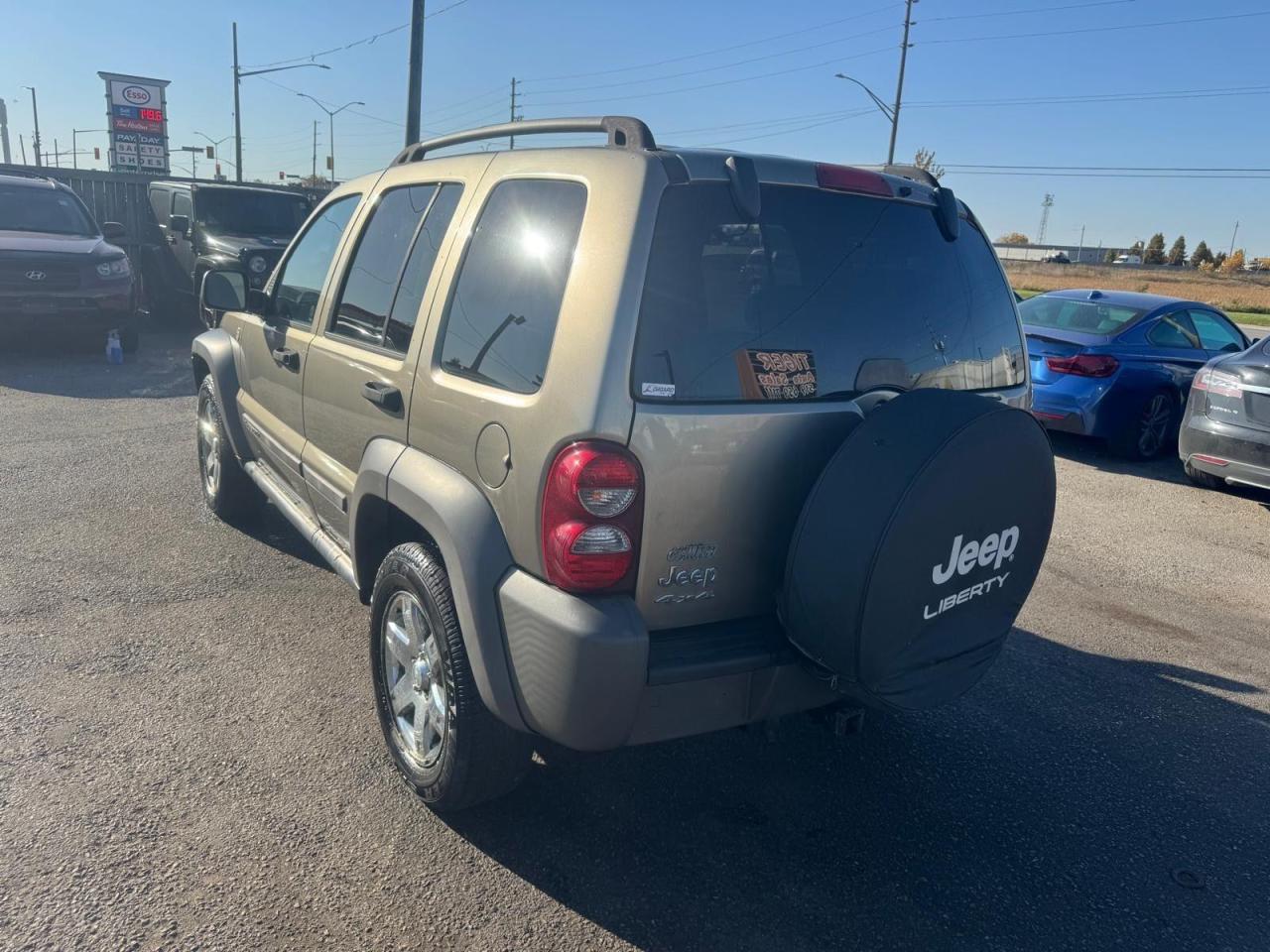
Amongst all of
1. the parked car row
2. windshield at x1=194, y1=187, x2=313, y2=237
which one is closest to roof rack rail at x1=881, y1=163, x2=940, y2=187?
the parked car row

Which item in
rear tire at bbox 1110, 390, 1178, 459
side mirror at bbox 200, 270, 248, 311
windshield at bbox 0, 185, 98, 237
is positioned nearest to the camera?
side mirror at bbox 200, 270, 248, 311

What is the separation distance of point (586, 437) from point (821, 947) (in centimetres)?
148

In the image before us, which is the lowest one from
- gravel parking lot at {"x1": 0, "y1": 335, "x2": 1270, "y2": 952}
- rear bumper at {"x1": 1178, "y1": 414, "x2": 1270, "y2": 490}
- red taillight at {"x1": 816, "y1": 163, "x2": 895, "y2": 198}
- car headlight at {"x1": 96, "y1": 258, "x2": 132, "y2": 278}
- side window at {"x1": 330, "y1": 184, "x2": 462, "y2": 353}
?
gravel parking lot at {"x1": 0, "y1": 335, "x2": 1270, "y2": 952}

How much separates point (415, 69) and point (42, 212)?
669 cm

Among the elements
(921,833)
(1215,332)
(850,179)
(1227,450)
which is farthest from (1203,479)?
(850,179)

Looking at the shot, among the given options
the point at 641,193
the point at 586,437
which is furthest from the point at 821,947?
the point at 641,193

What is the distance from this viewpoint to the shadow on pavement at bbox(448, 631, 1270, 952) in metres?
2.64

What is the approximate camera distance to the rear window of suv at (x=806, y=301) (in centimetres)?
244

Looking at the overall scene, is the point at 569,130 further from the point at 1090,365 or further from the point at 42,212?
the point at 42,212

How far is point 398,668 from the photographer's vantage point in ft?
10.3

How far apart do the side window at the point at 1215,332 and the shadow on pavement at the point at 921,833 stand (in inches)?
261

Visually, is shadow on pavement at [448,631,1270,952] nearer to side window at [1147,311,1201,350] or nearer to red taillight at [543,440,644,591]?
red taillight at [543,440,644,591]

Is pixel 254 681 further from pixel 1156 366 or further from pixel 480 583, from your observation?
pixel 1156 366

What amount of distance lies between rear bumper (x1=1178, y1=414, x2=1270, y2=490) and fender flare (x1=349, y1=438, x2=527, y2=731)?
6.22 meters
